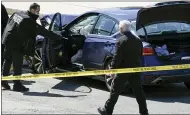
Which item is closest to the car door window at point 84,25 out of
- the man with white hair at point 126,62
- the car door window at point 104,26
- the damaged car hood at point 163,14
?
the car door window at point 104,26

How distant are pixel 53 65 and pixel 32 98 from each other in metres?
1.60

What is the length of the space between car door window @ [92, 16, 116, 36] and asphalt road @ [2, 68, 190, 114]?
1.16 metres

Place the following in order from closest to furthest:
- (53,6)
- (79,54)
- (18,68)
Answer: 1. (18,68)
2. (79,54)
3. (53,6)

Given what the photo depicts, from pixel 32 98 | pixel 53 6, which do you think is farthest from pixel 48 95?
pixel 53 6

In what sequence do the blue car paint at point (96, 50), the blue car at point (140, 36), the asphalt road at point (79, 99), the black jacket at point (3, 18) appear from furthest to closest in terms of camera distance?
the black jacket at point (3, 18), the blue car paint at point (96, 50), the blue car at point (140, 36), the asphalt road at point (79, 99)

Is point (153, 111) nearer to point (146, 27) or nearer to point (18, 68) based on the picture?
point (146, 27)

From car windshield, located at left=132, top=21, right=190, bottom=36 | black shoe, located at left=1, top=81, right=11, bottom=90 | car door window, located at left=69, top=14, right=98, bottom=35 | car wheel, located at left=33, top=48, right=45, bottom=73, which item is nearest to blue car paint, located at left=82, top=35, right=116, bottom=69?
car door window, located at left=69, top=14, right=98, bottom=35

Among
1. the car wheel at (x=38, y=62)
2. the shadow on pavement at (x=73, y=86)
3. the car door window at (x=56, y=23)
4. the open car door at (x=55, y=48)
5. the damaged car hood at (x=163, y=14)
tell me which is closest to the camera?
the damaged car hood at (x=163, y=14)

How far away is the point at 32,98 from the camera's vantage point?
336 inches

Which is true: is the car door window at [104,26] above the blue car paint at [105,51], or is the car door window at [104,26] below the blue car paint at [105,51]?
above

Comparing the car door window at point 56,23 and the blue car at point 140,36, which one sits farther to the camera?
the car door window at point 56,23

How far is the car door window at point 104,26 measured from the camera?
9.22m

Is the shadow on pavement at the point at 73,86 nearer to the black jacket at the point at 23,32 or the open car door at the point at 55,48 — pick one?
the open car door at the point at 55,48

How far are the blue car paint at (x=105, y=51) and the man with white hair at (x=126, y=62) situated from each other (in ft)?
3.78
